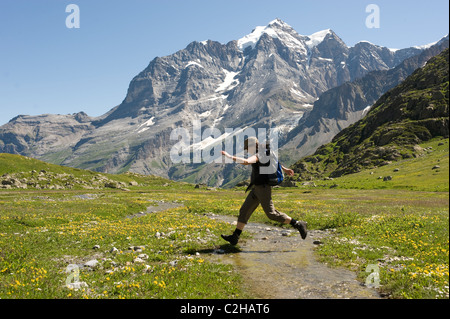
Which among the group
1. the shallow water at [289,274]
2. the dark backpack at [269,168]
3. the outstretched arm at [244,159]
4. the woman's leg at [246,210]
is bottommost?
the shallow water at [289,274]

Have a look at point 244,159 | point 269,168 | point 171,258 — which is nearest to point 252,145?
point 269,168

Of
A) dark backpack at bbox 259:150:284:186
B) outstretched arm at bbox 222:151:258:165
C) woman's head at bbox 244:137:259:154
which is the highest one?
woman's head at bbox 244:137:259:154

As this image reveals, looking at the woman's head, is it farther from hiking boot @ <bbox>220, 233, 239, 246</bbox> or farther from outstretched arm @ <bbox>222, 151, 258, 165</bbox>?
hiking boot @ <bbox>220, 233, 239, 246</bbox>

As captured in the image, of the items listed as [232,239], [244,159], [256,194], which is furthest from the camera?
[232,239]

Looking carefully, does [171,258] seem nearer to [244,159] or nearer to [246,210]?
[246,210]

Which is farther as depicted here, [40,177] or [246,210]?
[40,177]

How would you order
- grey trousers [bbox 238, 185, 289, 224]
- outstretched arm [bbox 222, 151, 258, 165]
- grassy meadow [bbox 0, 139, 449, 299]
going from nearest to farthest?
1. grassy meadow [bbox 0, 139, 449, 299]
2. outstretched arm [bbox 222, 151, 258, 165]
3. grey trousers [bbox 238, 185, 289, 224]

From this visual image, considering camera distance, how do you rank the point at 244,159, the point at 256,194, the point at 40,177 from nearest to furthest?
the point at 244,159 < the point at 256,194 < the point at 40,177

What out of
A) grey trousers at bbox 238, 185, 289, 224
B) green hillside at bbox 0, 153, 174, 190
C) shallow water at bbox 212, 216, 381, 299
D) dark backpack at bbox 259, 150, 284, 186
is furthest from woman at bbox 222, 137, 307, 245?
green hillside at bbox 0, 153, 174, 190

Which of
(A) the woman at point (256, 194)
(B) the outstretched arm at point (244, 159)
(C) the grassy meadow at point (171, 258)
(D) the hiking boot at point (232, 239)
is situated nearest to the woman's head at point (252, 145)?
(A) the woman at point (256, 194)

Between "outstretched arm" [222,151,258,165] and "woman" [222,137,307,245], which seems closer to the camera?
"outstretched arm" [222,151,258,165]

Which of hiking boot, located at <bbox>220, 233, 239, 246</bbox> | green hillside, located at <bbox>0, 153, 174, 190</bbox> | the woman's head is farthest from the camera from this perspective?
green hillside, located at <bbox>0, 153, 174, 190</bbox>

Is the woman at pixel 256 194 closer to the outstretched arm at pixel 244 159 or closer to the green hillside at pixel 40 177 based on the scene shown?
the outstretched arm at pixel 244 159
